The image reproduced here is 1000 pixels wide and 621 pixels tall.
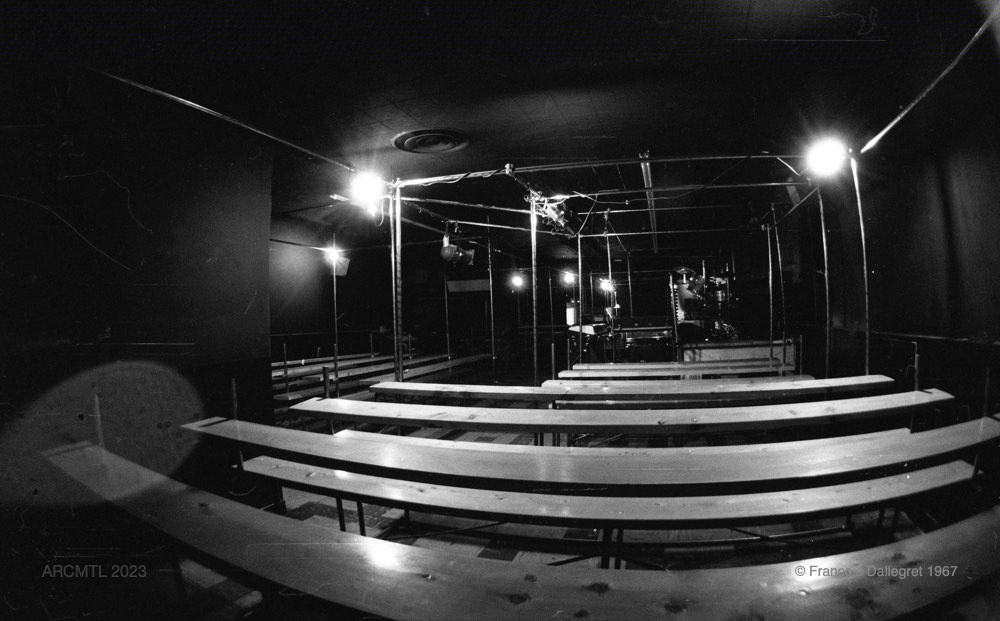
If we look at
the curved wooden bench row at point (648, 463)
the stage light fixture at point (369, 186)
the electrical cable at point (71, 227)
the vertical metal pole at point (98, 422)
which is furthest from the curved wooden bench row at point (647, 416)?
the stage light fixture at point (369, 186)

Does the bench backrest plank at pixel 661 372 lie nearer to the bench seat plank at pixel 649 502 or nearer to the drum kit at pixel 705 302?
the bench seat plank at pixel 649 502

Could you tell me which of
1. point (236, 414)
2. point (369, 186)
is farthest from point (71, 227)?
point (369, 186)

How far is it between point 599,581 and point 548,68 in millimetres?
3224

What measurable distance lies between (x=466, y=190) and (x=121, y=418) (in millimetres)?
5500

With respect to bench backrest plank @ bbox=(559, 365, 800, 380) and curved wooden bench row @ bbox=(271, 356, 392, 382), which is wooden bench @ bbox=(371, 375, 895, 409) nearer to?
bench backrest plank @ bbox=(559, 365, 800, 380)

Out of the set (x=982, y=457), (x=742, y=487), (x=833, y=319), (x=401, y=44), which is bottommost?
(x=982, y=457)

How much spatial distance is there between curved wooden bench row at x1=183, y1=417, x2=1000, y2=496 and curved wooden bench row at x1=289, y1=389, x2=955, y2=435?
0.49ft

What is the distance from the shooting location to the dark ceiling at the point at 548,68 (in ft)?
7.50

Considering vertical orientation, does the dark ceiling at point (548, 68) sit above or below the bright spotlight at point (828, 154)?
above

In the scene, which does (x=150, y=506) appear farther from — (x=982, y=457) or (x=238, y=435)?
(x=982, y=457)

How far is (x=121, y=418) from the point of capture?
2234 mm

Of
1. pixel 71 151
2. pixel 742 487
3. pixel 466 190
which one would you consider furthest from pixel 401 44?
pixel 466 190

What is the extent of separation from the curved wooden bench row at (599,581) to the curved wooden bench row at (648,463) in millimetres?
259

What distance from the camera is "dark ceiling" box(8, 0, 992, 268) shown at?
2287 mm
